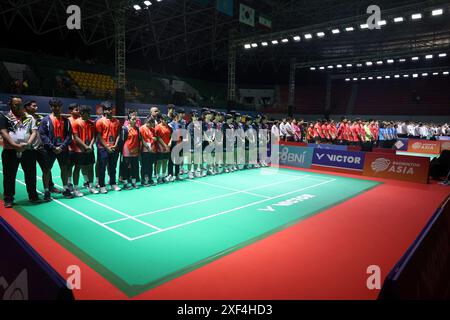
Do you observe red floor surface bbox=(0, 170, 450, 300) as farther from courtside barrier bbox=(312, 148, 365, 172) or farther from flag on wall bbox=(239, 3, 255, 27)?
flag on wall bbox=(239, 3, 255, 27)

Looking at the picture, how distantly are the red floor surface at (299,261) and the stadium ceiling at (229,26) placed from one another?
14.9m

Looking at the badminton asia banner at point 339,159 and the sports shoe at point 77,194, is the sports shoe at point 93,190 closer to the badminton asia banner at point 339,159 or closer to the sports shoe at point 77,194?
the sports shoe at point 77,194

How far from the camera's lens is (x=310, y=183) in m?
10.4

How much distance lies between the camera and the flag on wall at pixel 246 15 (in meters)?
16.7

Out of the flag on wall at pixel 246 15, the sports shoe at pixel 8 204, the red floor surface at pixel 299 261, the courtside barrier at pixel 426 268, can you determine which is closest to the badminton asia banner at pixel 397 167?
the red floor surface at pixel 299 261

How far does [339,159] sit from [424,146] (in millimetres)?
12884

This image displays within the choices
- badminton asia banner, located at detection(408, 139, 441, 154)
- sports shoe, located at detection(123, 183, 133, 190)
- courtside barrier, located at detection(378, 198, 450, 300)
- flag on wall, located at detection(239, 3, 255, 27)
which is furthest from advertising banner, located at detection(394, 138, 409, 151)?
sports shoe, located at detection(123, 183, 133, 190)

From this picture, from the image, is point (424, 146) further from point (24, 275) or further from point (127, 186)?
point (24, 275)

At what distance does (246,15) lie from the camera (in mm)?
17078

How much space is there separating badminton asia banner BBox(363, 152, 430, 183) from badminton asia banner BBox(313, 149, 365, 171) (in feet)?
0.97

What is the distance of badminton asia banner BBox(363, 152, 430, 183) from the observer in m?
11.0
